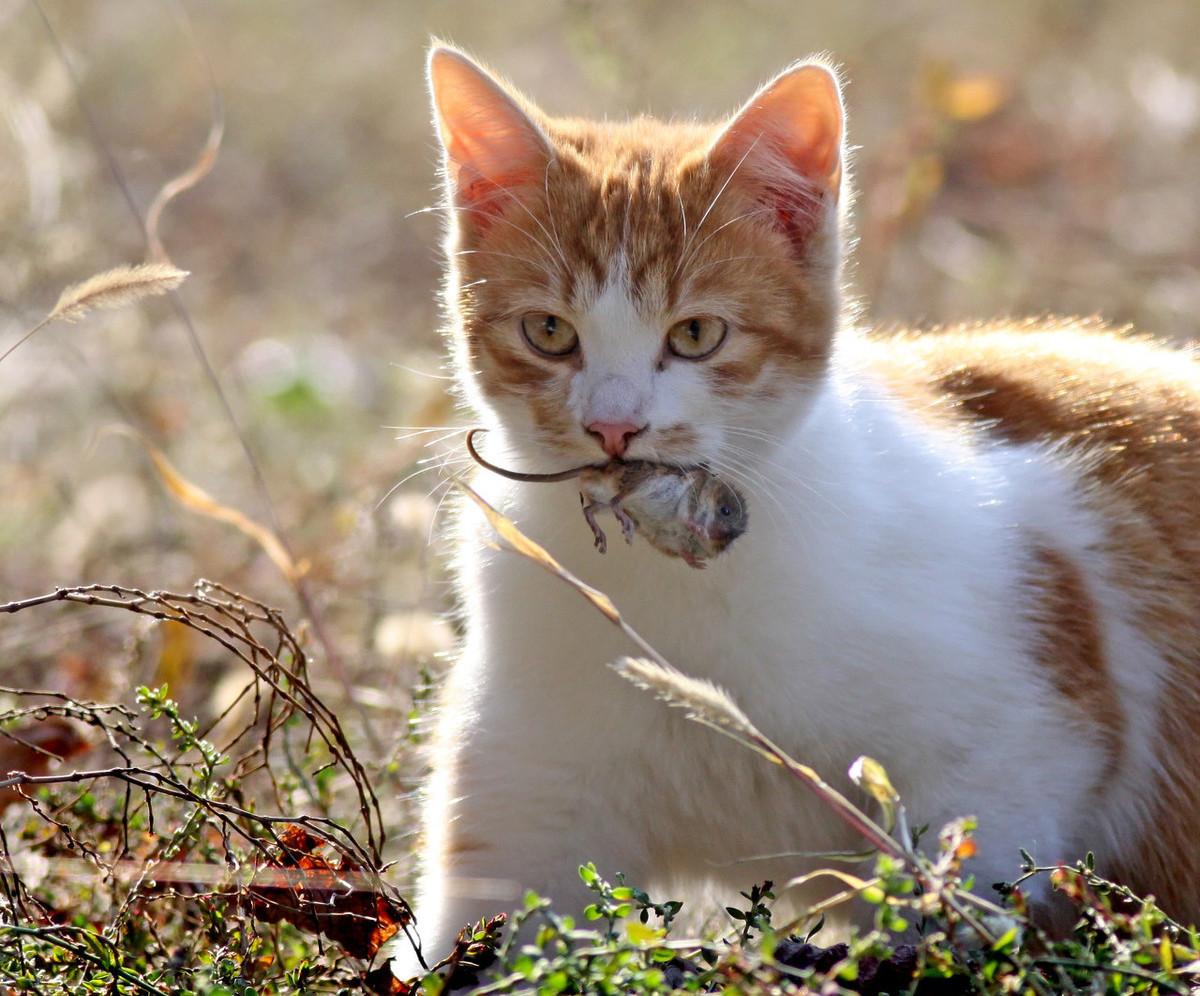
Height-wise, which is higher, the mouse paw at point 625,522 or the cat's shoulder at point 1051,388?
the cat's shoulder at point 1051,388

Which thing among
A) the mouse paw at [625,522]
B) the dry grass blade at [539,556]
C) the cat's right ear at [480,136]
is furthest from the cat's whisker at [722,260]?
the dry grass blade at [539,556]

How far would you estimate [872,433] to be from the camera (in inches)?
94.1

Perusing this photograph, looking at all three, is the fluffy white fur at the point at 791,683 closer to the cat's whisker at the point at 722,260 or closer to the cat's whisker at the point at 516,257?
the cat's whisker at the point at 722,260

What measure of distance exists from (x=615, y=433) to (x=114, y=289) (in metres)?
0.71

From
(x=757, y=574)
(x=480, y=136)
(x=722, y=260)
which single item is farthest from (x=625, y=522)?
(x=480, y=136)

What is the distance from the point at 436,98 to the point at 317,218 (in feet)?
13.0

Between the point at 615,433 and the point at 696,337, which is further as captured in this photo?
the point at 696,337

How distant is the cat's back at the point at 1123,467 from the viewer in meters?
2.35

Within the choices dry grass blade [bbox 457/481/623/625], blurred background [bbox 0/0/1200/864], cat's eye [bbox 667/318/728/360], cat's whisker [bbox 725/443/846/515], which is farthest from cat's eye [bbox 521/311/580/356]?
blurred background [bbox 0/0/1200/864]

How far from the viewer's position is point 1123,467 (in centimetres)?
251

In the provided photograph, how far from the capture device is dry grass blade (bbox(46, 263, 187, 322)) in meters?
1.93

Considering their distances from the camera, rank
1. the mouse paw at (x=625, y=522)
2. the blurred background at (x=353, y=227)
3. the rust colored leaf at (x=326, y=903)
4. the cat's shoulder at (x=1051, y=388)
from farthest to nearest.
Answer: the blurred background at (x=353, y=227)
the cat's shoulder at (x=1051, y=388)
the mouse paw at (x=625, y=522)
the rust colored leaf at (x=326, y=903)

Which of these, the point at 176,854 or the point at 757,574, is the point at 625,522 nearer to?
the point at 757,574

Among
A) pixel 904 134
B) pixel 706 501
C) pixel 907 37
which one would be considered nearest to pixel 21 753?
pixel 706 501
